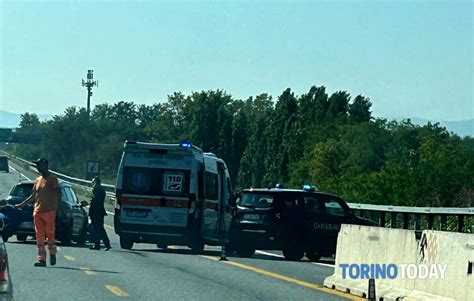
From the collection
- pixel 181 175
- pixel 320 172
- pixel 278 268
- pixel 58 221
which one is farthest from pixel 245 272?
pixel 320 172

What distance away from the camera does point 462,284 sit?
13.1 metres

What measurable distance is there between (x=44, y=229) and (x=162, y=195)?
6845 mm

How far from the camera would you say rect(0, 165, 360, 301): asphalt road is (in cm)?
1636

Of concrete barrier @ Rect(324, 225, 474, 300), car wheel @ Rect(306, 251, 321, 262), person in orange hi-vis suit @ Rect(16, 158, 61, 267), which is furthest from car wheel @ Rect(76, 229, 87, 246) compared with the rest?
concrete barrier @ Rect(324, 225, 474, 300)

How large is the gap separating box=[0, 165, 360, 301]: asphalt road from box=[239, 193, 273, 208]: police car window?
1192mm

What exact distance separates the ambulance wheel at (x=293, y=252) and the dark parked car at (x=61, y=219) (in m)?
5.57

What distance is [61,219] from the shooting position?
27.9m

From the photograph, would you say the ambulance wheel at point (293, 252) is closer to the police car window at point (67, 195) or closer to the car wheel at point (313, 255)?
the car wheel at point (313, 255)

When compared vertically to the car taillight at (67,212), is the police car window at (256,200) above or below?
above

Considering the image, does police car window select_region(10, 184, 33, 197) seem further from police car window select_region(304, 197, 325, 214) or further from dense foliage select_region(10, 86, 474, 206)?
dense foliage select_region(10, 86, 474, 206)

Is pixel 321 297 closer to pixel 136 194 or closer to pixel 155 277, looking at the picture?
pixel 155 277

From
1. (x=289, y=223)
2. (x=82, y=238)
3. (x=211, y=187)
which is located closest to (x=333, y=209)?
(x=289, y=223)

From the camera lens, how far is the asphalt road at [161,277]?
53.7 feet

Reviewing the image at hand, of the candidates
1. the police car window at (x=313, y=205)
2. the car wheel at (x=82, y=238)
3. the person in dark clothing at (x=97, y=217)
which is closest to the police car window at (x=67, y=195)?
the car wheel at (x=82, y=238)
